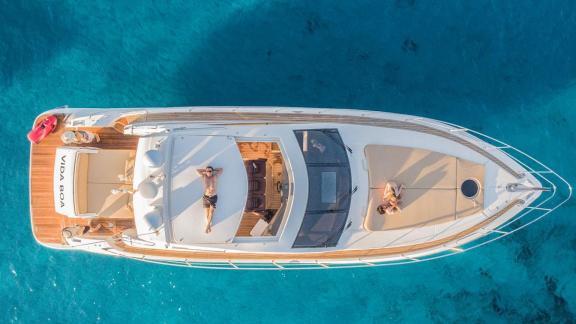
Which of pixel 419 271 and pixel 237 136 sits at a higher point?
pixel 237 136

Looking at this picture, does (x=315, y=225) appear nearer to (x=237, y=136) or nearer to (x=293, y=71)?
(x=237, y=136)

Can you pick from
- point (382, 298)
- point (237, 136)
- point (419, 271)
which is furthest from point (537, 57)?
point (237, 136)

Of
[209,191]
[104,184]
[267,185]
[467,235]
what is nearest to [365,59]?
[267,185]

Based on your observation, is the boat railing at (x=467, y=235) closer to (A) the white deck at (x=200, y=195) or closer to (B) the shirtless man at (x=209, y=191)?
(A) the white deck at (x=200, y=195)

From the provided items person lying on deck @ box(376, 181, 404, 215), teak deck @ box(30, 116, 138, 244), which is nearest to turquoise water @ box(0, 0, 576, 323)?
teak deck @ box(30, 116, 138, 244)

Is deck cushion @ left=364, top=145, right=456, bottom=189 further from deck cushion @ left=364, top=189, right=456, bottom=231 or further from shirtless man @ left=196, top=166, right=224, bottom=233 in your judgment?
shirtless man @ left=196, top=166, right=224, bottom=233

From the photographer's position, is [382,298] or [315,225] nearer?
[315,225]

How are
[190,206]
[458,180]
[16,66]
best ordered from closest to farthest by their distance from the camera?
[190,206], [458,180], [16,66]
